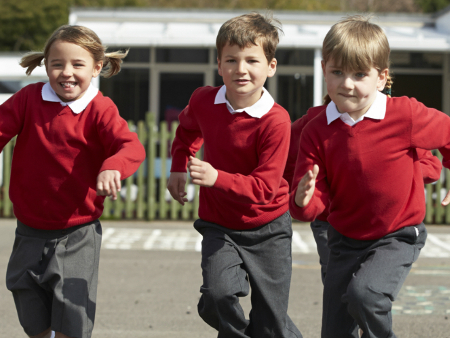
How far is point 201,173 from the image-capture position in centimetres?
292

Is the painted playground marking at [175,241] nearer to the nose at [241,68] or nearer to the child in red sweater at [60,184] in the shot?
the child in red sweater at [60,184]

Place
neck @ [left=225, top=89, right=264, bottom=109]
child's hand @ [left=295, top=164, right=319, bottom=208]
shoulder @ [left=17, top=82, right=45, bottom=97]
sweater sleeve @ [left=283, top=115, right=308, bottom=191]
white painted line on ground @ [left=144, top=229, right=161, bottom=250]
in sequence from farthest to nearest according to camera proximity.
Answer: white painted line on ground @ [left=144, top=229, right=161, bottom=250] → sweater sleeve @ [left=283, top=115, right=308, bottom=191] → shoulder @ [left=17, top=82, right=45, bottom=97] → neck @ [left=225, top=89, right=264, bottom=109] → child's hand @ [left=295, top=164, right=319, bottom=208]

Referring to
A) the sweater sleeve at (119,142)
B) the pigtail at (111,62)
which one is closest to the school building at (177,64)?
the pigtail at (111,62)

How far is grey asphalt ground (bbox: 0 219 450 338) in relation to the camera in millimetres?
4652

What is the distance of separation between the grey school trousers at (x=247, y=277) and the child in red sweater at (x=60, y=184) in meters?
0.61

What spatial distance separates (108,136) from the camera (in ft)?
10.9

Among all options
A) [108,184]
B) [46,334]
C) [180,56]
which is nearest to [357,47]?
[108,184]

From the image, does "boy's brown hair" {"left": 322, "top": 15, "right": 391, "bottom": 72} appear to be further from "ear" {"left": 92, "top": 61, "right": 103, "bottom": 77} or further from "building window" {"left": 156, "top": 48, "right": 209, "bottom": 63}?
"building window" {"left": 156, "top": 48, "right": 209, "bottom": 63}

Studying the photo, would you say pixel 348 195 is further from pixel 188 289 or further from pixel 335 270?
pixel 188 289

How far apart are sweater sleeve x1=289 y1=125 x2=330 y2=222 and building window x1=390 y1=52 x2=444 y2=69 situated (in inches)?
483

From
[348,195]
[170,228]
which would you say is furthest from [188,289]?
[170,228]

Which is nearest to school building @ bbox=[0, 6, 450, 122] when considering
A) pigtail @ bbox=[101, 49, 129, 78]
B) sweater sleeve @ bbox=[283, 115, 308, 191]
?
sweater sleeve @ bbox=[283, 115, 308, 191]

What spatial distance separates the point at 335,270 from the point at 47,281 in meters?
1.49

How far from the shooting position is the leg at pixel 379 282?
2951 millimetres
